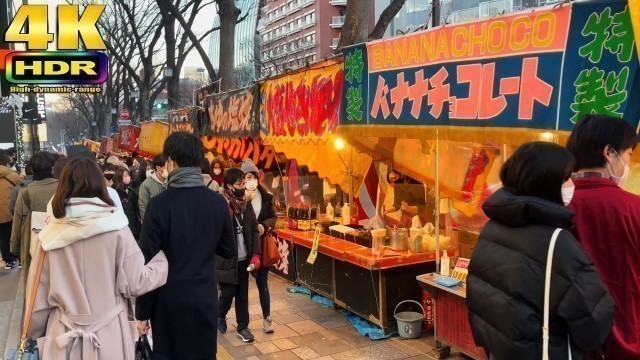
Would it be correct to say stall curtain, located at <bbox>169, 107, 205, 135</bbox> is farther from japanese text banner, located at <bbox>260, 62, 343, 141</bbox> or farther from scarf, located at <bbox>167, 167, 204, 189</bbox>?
scarf, located at <bbox>167, 167, 204, 189</bbox>

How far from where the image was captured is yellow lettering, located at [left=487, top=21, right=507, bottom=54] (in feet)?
13.8

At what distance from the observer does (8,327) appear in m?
6.68

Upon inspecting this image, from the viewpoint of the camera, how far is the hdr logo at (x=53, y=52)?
11727mm

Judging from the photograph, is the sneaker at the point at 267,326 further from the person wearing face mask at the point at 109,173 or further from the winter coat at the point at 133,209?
the person wearing face mask at the point at 109,173

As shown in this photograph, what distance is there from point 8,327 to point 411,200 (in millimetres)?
5563

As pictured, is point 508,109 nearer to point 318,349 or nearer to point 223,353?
point 318,349

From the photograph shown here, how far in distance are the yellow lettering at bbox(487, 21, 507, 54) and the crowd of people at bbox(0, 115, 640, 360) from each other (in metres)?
1.59

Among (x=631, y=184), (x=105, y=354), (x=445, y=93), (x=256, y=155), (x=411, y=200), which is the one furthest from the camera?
(x=256, y=155)

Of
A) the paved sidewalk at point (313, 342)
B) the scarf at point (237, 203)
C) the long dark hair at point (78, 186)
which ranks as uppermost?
the long dark hair at point (78, 186)

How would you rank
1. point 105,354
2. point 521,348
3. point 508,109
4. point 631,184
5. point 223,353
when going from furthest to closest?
point 223,353, point 508,109, point 631,184, point 105,354, point 521,348

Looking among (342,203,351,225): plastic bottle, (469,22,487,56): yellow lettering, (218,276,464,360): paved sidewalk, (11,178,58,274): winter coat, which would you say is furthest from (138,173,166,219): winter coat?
(469,22,487,56): yellow lettering

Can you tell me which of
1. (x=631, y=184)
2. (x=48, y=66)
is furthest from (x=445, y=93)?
(x=48, y=66)

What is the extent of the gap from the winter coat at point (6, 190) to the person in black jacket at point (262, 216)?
5.56 meters

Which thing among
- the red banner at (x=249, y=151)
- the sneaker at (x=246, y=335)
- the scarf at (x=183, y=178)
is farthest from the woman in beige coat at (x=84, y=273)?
the red banner at (x=249, y=151)
